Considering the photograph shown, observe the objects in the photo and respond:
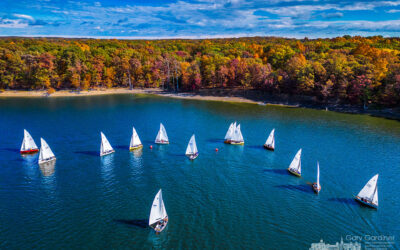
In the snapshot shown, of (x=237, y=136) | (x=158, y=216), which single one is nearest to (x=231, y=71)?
(x=237, y=136)

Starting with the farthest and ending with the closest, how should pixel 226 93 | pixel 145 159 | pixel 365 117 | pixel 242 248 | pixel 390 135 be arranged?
pixel 226 93
pixel 365 117
pixel 390 135
pixel 145 159
pixel 242 248

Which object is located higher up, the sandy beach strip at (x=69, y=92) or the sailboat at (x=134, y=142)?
the sandy beach strip at (x=69, y=92)

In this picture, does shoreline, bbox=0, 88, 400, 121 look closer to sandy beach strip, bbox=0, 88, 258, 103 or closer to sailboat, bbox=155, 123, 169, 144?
sandy beach strip, bbox=0, 88, 258, 103

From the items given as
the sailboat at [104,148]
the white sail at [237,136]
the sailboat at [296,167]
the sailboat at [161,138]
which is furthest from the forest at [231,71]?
the sailboat at [104,148]

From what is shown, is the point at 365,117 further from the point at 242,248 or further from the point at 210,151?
the point at 242,248

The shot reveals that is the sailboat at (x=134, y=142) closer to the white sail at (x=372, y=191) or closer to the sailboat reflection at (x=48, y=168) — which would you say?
the sailboat reflection at (x=48, y=168)

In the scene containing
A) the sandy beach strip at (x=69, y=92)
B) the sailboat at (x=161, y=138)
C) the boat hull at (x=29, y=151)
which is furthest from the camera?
the sandy beach strip at (x=69, y=92)

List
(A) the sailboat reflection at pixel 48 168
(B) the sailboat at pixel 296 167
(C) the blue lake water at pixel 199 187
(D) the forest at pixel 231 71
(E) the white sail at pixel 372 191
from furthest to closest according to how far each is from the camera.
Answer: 1. (D) the forest at pixel 231 71
2. (A) the sailboat reflection at pixel 48 168
3. (B) the sailboat at pixel 296 167
4. (E) the white sail at pixel 372 191
5. (C) the blue lake water at pixel 199 187

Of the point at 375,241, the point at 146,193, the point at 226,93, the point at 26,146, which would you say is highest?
the point at 226,93

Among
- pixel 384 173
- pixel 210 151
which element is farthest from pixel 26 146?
pixel 384 173
